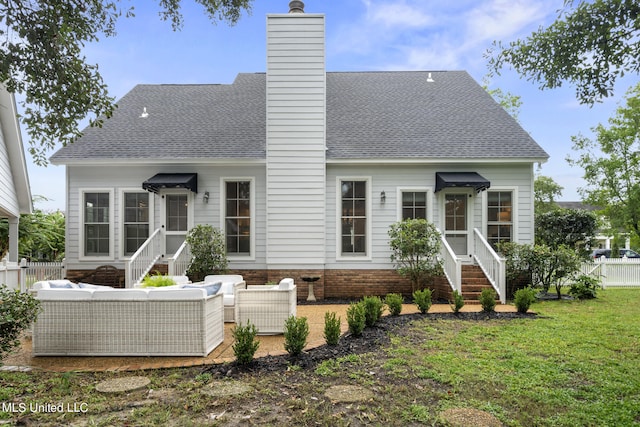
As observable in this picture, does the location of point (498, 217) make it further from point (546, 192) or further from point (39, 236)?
point (546, 192)

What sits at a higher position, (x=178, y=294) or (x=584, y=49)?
(x=584, y=49)

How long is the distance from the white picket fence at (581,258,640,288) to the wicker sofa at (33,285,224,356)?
13.7 meters

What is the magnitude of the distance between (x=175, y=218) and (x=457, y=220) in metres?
7.67

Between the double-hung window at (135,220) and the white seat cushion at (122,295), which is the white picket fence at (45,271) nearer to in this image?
the double-hung window at (135,220)

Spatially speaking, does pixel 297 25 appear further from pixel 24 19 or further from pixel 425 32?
pixel 24 19

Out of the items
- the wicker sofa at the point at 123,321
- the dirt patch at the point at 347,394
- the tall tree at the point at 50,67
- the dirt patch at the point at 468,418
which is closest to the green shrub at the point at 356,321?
the dirt patch at the point at 347,394

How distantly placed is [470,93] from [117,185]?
11.3 m

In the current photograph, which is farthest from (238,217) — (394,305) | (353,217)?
(394,305)

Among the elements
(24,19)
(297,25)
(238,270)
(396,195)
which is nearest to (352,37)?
(297,25)

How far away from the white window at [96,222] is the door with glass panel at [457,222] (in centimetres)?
911

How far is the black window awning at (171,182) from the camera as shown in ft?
36.3

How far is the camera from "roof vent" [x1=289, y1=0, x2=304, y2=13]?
1209 centimetres

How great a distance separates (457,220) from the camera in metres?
11.7

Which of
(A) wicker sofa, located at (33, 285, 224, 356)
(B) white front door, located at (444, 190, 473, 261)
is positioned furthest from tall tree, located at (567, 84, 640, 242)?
(A) wicker sofa, located at (33, 285, 224, 356)
